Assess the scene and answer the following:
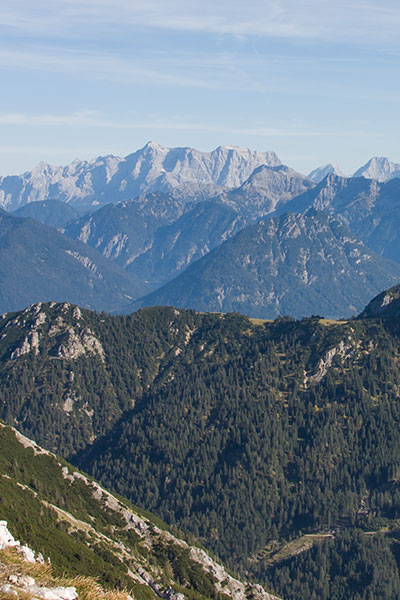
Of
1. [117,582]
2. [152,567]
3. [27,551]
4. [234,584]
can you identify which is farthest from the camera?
[234,584]

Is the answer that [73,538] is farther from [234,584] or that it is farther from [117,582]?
[234,584]

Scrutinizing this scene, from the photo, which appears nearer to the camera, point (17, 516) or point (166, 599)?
point (17, 516)

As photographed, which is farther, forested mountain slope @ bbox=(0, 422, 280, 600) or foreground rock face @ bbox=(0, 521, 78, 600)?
forested mountain slope @ bbox=(0, 422, 280, 600)

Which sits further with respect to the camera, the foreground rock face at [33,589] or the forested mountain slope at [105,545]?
the forested mountain slope at [105,545]

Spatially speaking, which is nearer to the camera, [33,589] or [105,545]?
[33,589]

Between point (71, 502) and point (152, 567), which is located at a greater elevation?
point (71, 502)

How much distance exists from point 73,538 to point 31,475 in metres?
45.8

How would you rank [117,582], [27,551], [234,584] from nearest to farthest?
[27,551], [117,582], [234,584]

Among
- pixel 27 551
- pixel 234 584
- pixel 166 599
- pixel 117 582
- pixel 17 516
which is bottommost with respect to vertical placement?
pixel 234 584

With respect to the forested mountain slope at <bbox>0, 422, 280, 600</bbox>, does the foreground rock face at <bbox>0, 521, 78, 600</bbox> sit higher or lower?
higher

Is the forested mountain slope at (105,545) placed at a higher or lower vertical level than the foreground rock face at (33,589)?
lower

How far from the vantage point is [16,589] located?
46.9 meters

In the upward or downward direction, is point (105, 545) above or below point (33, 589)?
below

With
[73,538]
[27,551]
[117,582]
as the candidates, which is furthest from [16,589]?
[73,538]
